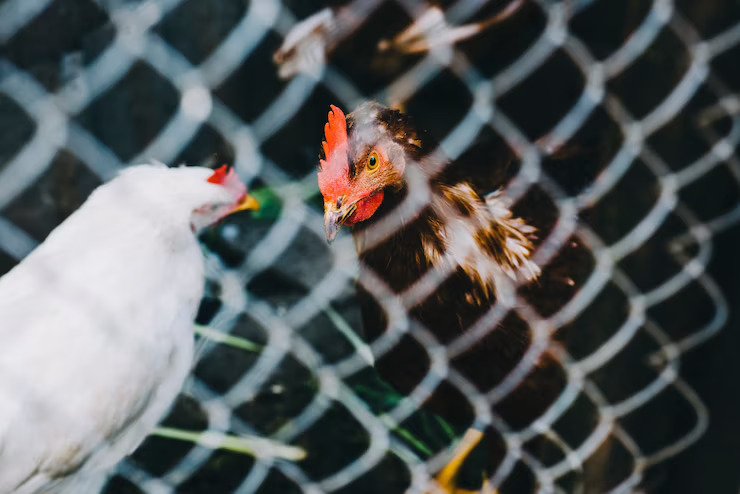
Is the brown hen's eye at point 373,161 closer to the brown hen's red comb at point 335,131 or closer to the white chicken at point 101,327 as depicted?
the brown hen's red comb at point 335,131

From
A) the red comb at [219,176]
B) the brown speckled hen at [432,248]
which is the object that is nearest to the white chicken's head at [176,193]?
the red comb at [219,176]

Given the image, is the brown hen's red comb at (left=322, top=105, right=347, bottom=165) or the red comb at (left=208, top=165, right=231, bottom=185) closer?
the brown hen's red comb at (left=322, top=105, right=347, bottom=165)

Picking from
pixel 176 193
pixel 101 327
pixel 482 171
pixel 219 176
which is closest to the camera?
pixel 101 327

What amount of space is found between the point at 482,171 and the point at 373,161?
0.46 meters

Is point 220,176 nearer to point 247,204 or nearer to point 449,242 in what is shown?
point 247,204

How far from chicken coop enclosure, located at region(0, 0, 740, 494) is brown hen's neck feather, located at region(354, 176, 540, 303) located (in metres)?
0.07

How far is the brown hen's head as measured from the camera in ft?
3.94

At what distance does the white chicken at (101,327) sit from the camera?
1.08 m

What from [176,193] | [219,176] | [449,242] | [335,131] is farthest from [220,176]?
[449,242]

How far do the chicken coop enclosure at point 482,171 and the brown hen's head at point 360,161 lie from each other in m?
0.11

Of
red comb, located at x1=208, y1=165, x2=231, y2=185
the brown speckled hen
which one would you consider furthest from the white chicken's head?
the brown speckled hen

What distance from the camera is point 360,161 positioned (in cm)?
121

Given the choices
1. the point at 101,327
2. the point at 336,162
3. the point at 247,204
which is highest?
the point at 336,162

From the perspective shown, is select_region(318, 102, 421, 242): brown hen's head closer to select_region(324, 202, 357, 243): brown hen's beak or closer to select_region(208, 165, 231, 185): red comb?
select_region(324, 202, 357, 243): brown hen's beak
